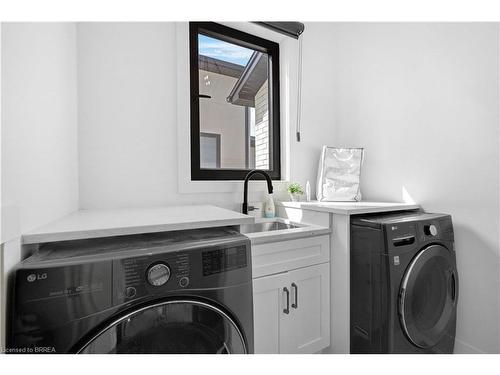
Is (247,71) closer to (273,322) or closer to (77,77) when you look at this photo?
(77,77)

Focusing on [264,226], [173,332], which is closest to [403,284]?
[264,226]

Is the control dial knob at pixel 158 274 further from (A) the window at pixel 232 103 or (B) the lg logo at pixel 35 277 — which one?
(A) the window at pixel 232 103

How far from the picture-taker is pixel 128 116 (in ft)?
5.30

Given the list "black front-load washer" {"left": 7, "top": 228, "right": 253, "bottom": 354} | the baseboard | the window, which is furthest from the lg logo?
the baseboard

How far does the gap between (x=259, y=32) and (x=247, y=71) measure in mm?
308

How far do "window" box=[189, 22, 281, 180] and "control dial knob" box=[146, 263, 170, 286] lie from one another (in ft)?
3.52

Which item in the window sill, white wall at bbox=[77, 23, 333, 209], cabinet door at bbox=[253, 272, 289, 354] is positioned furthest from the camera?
the window sill

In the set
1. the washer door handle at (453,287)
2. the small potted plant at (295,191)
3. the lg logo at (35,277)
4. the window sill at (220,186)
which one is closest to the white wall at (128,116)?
the window sill at (220,186)

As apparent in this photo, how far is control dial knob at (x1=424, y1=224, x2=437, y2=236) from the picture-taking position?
4.73ft

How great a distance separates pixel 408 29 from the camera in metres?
1.82

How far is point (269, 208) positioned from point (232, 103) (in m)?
0.94

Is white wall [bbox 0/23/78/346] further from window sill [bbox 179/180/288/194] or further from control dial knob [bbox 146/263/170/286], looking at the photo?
window sill [bbox 179/180/288/194]

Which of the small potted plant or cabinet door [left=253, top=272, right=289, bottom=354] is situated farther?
the small potted plant

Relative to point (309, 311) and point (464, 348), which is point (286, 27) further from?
point (464, 348)
